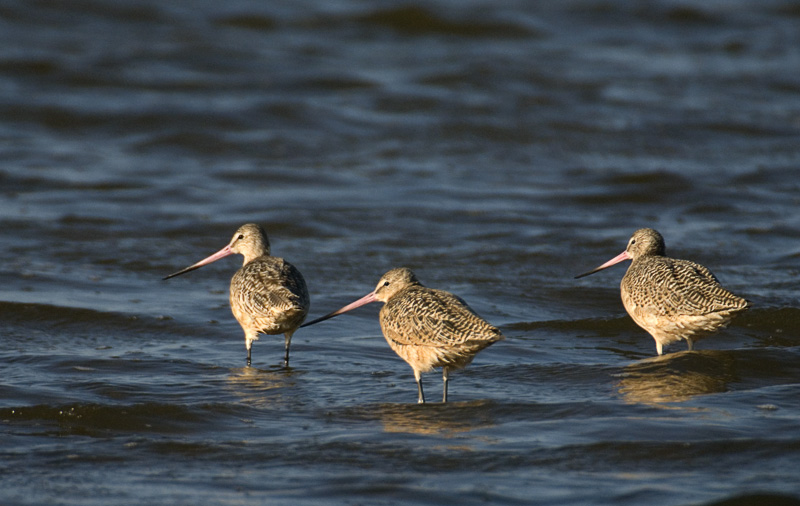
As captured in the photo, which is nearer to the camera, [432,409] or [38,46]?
[432,409]

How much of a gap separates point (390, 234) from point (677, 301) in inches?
164

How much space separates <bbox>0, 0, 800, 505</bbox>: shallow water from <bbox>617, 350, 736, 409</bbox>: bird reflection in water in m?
0.02

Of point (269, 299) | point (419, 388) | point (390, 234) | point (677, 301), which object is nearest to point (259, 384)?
point (269, 299)

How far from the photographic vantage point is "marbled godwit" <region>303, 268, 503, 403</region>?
19.4 feet

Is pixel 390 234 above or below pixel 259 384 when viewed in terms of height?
above

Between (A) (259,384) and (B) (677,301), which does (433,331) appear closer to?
(A) (259,384)

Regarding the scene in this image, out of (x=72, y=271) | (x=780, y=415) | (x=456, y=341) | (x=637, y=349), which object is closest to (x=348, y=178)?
(x=72, y=271)

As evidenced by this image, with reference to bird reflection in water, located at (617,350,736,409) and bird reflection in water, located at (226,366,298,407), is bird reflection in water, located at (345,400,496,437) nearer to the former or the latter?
bird reflection in water, located at (226,366,298,407)

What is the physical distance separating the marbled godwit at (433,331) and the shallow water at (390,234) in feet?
0.87

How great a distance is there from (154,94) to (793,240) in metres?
9.11

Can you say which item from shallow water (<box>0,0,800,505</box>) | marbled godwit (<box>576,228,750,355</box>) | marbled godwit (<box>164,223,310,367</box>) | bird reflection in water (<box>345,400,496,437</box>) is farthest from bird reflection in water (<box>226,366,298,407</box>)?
marbled godwit (<box>576,228,750,355</box>)

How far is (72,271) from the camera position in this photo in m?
9.23

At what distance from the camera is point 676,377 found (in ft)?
21.1

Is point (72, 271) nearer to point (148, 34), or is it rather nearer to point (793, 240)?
point (793, 240)
